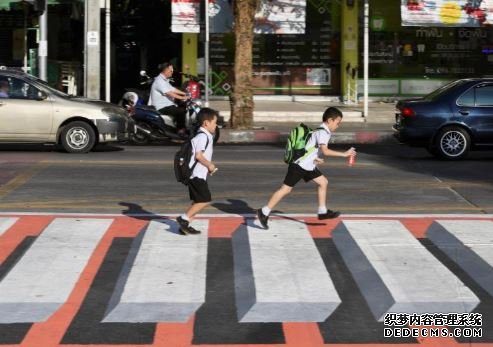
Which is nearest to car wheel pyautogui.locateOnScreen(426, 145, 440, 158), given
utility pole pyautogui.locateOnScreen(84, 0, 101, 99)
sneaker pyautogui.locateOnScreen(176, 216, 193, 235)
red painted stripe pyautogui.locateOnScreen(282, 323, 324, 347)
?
sneaker pyautogui.locateOnScreen(176, 216, 193, 235)

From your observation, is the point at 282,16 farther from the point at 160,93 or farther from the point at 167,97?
the point at 160,93

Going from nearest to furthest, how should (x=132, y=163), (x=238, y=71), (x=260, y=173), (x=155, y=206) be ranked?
(x=155, y=206)
(x=260, y=173)
(x=132, y=163)
(x=238, y=71)

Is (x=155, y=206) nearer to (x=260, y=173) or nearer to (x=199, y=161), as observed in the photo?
(x=199, y=161)

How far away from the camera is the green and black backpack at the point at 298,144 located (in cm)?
939

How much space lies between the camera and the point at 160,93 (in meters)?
18.2

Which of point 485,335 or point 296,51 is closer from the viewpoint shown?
point 485,335

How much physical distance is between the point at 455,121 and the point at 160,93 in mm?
6000

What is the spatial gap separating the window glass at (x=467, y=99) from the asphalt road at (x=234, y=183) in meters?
1.06

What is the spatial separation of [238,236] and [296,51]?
1907cm

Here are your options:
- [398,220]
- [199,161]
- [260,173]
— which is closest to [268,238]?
[199,161]

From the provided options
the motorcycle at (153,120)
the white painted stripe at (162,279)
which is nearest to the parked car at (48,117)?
the motorcycle at (153,120)

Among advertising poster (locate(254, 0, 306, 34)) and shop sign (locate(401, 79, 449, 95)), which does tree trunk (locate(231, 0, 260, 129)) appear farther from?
shop sign (locate(401, 79, 449, 95))

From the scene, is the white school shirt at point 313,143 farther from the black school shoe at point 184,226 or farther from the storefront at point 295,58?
the storefront at point 295,58

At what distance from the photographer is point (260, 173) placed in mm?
14039
